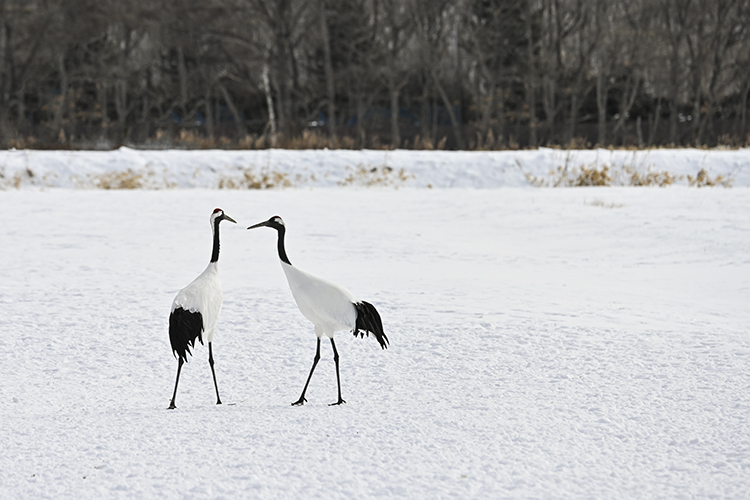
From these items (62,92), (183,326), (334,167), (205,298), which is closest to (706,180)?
(334,167)

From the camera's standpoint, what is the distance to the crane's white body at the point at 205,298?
12.5 ft

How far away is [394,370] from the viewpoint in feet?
16.4

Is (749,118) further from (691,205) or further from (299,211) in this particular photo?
(299,211)

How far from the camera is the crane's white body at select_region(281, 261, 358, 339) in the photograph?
3.82 metres

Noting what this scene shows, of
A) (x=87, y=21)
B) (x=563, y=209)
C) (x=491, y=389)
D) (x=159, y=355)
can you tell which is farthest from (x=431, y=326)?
(x=87, y=21)

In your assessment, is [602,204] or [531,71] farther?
[531,71]

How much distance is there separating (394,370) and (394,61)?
35.2 m

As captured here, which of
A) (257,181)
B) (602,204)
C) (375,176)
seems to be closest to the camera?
(602,204)

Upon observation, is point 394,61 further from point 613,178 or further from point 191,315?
point 191,315

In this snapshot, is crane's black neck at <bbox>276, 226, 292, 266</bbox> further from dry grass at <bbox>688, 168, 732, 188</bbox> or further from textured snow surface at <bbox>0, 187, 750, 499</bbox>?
dry grass at <bbox>688, 168, 732, 188</bbox>

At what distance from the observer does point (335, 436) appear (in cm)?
370

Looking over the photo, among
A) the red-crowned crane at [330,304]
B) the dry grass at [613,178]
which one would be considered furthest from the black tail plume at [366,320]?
the dry grass at [613,178]

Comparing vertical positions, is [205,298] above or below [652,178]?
below

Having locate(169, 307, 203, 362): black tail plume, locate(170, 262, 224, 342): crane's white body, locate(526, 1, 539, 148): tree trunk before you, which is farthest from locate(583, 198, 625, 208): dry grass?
locate(526, 1, 539, 148): tree trunk
